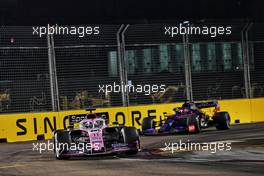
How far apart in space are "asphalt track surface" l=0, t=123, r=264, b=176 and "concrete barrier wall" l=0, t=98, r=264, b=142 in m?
2.90

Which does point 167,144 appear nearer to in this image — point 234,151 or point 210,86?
point 234,151

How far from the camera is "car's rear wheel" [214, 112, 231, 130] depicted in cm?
2011

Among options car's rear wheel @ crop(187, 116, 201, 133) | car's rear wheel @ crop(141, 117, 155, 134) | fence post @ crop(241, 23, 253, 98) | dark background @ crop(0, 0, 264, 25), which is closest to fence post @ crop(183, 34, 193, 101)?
fence post @ crop(241, 23, 253, 98)

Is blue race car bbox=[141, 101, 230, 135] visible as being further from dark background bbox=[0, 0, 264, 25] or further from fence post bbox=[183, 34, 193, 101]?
dark background bbox=[0, 0, 264, 25]

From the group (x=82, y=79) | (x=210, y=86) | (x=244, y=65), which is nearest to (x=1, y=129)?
(x=82, y=79)

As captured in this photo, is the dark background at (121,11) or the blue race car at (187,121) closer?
the blue race car at (187,121)

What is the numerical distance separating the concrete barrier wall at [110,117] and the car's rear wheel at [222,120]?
1.84 metres

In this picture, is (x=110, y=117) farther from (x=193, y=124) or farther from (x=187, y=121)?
(x=193, y=124)

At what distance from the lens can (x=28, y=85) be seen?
802 inches

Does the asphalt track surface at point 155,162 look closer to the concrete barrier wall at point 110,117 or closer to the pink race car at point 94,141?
the pink race car at point 94,141

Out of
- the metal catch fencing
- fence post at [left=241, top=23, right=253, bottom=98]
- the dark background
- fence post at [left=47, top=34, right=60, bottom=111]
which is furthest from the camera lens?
the dark background

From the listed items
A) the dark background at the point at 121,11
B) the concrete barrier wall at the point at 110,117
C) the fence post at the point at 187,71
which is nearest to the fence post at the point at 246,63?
the concrete barrier wall at the point at 110,117

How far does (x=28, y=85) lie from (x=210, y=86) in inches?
263

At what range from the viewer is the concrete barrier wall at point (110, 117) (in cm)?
1997
